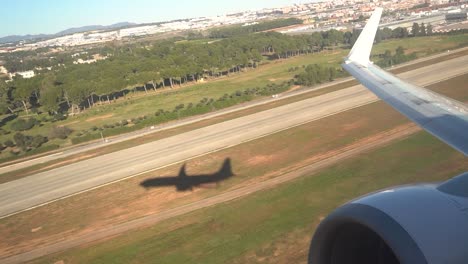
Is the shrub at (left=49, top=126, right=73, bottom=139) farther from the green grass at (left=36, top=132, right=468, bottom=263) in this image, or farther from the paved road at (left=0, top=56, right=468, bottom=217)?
the green grass at (left=36, top=132, right=468, bottom=263)

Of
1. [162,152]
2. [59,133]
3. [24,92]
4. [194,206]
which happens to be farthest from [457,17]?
[194,206]

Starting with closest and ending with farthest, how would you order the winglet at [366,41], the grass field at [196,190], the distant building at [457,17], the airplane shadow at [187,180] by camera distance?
the winglet at [366,41] → the grass field at [196,190] → the airplane shadow at [187,180] → the distant building at [457,17]

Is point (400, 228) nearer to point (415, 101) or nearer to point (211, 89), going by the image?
point (415, 101)

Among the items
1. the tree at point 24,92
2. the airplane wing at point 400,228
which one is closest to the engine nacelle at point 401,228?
the airplane wing at point 400,228

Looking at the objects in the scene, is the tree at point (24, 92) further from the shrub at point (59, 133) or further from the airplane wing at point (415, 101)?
the airplane wing at point (415, 101)

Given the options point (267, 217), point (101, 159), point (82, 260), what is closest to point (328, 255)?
point (267, 217)

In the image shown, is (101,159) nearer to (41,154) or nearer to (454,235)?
(41,154)
